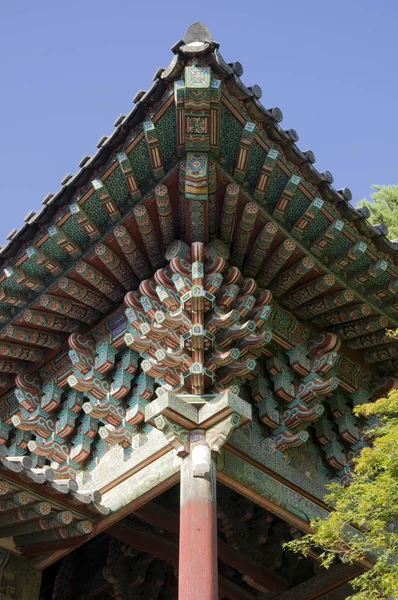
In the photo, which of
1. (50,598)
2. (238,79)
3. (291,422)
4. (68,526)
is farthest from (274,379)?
(50,598)

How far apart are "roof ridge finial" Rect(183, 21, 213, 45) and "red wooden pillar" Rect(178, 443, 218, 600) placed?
11.9 feet

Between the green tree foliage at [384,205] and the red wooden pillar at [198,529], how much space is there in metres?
13.5

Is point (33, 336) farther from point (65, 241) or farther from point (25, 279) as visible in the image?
point (65, 241)

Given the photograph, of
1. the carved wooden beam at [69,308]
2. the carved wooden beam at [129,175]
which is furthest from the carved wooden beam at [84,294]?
the carved wooden beam at [129,175]

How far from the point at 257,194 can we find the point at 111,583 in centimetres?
517

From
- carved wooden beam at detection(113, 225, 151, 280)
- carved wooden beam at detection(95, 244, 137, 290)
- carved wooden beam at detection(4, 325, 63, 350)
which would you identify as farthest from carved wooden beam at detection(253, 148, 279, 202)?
carved wooden beam at detection(4, 325, 63, 350)

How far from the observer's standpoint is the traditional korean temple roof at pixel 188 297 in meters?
8.41

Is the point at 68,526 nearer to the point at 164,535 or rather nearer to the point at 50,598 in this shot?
the point at 164,535

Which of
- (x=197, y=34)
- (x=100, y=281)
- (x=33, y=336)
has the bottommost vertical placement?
(x=33, y=336)

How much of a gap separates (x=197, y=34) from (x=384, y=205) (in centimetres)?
1389

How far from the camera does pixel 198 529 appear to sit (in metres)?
7.42

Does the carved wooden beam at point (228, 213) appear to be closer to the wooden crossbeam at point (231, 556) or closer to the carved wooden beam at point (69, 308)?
the carved wooden beam at point (69, 308)

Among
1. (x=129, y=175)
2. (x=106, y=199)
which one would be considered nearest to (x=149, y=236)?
(x=106, y=199)

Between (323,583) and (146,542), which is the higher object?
(146,542)
